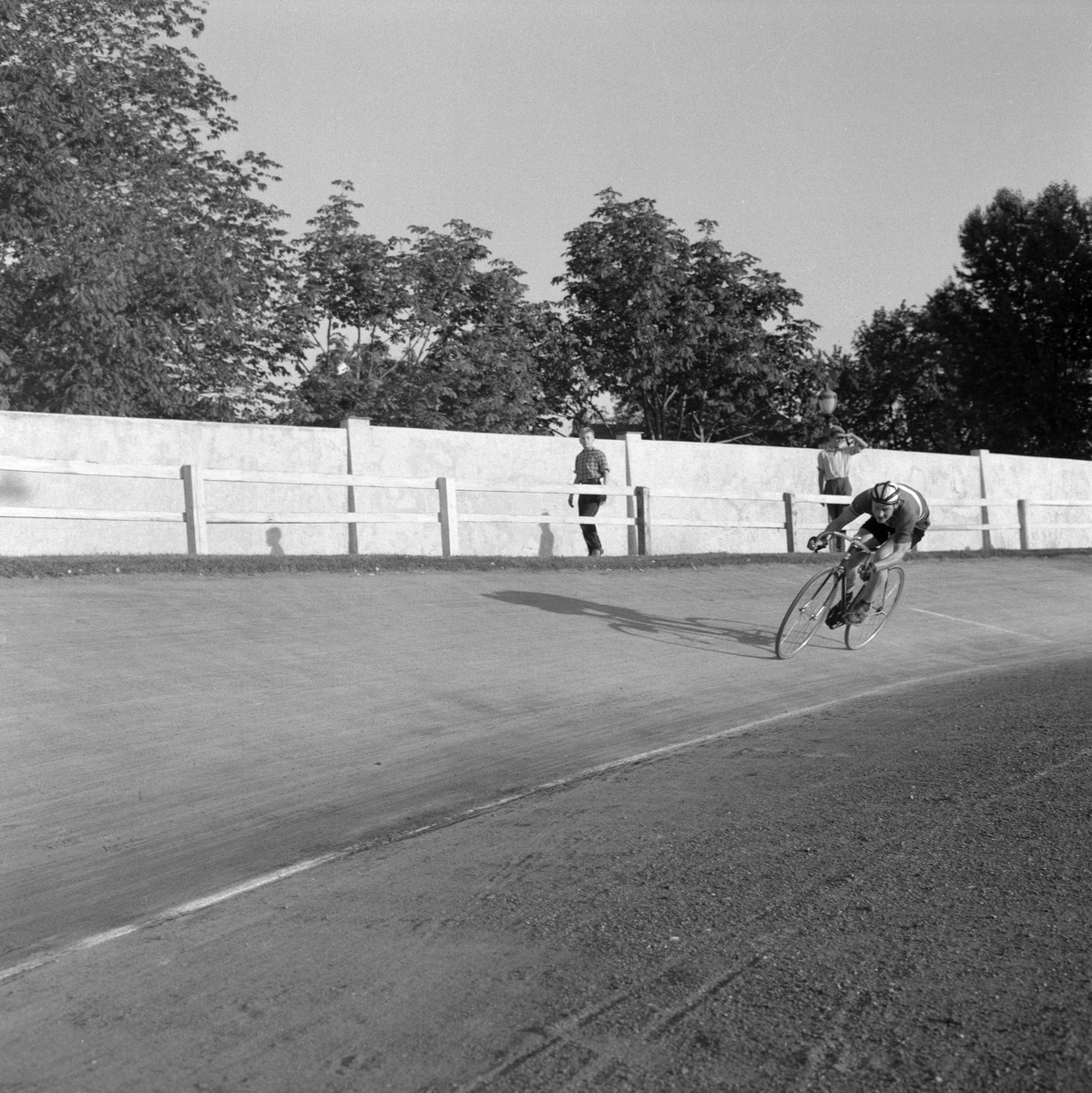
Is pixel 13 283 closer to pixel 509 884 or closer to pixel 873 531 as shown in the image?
pixel 873 531

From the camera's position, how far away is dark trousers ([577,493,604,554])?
2016cm

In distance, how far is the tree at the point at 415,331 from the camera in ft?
97.8

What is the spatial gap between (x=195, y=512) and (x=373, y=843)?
10.3m

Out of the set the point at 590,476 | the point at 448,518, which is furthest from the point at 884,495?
the point at 590,476

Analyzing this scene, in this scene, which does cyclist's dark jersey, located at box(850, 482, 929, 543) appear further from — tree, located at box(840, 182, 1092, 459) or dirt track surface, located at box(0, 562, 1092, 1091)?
tree, located at box(840, 182, 1092, 459)

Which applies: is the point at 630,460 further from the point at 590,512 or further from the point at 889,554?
the point at 889,554

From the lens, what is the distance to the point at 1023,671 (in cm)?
1173

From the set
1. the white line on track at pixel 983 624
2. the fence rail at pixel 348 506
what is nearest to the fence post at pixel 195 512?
the fence rail at pixel 348 506

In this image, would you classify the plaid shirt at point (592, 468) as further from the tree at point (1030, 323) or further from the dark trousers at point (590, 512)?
the tree at point (1030, 323)

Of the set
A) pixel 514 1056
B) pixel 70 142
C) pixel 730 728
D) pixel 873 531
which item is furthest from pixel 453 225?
pixel 514 1056

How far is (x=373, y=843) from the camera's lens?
232 inches

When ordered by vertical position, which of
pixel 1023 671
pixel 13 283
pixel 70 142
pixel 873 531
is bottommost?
pixel 1023 671

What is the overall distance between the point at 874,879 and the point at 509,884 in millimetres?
1341

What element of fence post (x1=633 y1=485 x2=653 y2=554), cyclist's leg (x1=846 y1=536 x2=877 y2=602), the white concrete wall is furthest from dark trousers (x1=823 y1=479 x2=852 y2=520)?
cyclist's leg (x1=846 y1=536 x2=877 y2=602)
